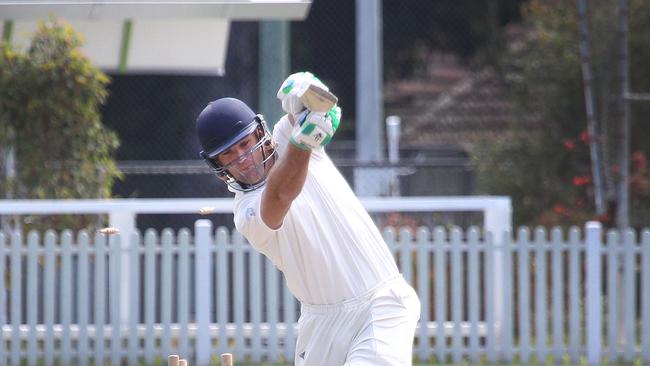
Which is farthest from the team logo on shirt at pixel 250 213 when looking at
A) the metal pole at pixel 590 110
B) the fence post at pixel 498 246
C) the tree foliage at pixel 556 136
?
the tree foliage at pixel 556 136

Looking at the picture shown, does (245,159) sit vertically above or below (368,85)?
below

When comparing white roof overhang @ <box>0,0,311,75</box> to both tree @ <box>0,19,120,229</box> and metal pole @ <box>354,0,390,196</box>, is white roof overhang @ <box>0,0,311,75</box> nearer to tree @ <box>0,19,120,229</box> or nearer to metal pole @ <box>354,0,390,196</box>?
tree @ <box>0,19,120,229</box>

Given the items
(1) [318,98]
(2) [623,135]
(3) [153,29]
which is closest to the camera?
(1) [318,98]

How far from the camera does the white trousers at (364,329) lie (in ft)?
14.1

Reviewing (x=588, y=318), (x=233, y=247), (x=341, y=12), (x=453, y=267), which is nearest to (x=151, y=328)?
(x=233, y=247)

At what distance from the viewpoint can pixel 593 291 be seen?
366 inches

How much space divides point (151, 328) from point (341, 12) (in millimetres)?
10098

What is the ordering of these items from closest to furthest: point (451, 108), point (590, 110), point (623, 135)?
1. point (623, 135)
2. point (590, 110)
3. point (451, 108)

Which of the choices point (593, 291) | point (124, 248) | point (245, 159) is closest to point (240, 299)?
point (124, 248)

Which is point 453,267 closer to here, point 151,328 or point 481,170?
point 151,328

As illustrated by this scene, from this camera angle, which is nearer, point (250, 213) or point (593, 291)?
point (250, 213)

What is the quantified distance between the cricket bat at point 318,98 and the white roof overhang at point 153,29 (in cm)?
629

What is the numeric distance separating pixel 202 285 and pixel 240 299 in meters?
0.33

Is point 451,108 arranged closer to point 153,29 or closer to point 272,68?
point 272,68
